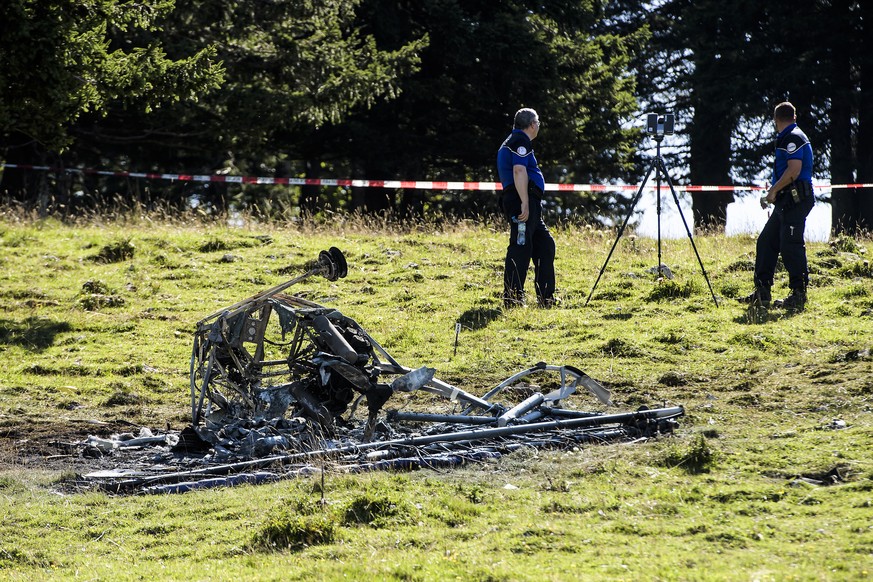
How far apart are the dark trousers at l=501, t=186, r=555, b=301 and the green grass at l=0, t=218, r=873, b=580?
419 mm

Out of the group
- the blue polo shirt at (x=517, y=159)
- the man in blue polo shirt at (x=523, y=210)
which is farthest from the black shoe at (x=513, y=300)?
the blue polo shirt at (x=517, y=159)

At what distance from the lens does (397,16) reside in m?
27.8

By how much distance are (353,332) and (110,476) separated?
2.15 m

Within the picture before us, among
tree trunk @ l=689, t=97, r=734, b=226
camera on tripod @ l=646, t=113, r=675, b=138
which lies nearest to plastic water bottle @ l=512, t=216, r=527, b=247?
camera on tripod @ l=646, t=113, r=675, b=138

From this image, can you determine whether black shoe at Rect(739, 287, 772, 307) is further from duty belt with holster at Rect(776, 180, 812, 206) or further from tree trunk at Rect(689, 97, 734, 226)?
tree trunk at Rect(689, 97, 734, 226)

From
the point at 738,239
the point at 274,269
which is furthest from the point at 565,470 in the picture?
the point at 738,239

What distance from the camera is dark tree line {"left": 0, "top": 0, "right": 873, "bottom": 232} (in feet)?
78.1

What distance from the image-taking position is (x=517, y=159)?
13414 mm

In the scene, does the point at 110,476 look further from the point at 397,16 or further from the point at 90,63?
the point at 397,16

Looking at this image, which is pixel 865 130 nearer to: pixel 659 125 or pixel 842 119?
pixel 842 119

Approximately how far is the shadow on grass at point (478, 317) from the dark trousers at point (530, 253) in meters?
0.38

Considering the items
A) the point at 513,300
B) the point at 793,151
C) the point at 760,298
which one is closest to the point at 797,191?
the point at 793,151

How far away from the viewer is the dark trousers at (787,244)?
43.7 ft

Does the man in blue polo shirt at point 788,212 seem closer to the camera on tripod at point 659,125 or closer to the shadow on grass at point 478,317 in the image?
the camera on tripod at point 659,125
